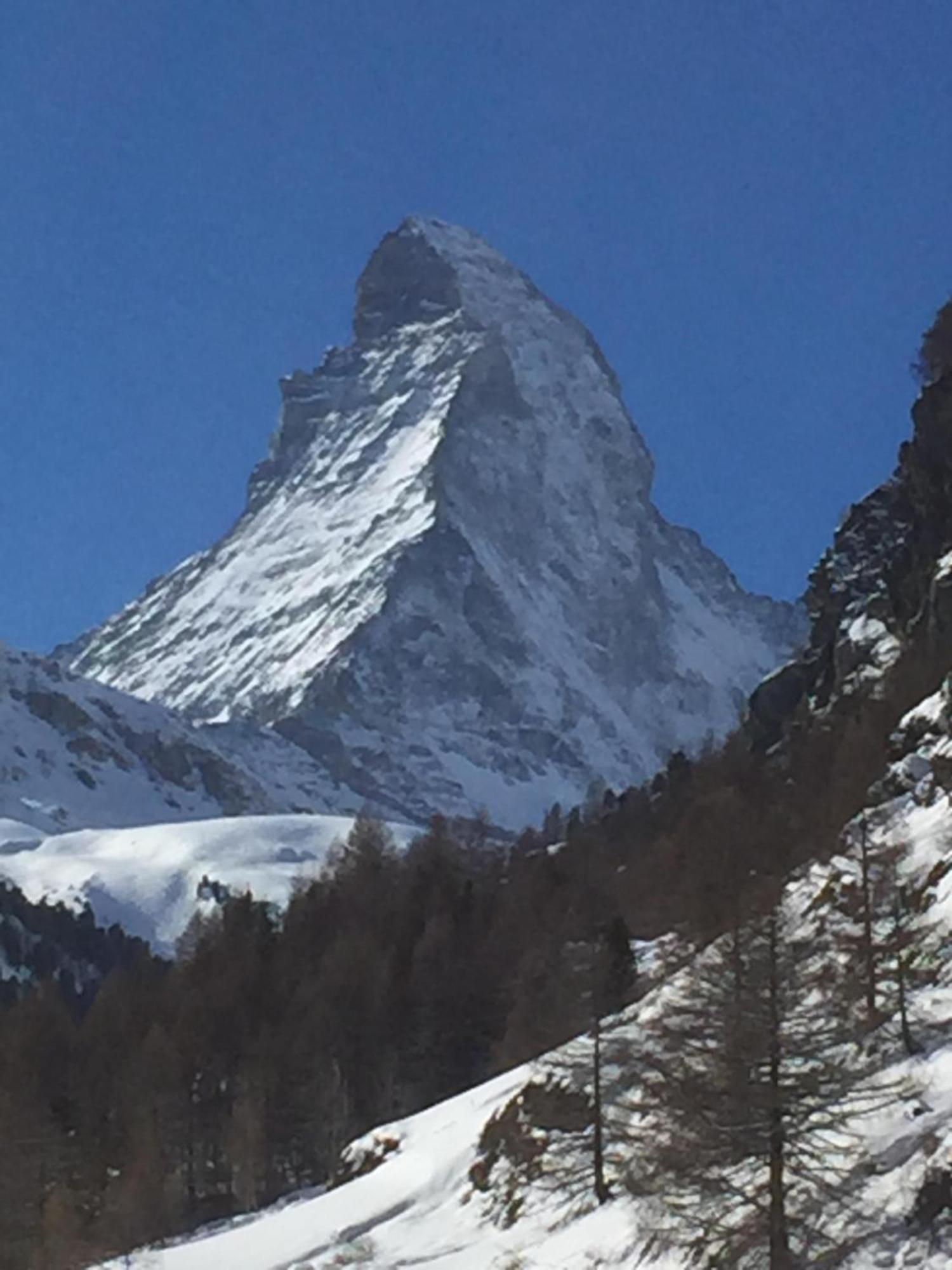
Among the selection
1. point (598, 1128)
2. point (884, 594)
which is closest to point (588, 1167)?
point (598, 1128)

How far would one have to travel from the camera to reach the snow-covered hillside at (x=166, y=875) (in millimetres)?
172500

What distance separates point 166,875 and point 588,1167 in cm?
15438

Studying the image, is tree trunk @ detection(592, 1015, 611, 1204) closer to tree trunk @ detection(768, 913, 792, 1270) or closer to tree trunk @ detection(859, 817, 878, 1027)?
tree trunk @ detection(859, 817, 878, 1027)

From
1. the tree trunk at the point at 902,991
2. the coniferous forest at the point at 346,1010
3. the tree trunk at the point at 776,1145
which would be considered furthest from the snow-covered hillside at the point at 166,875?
the tree trunk at the point at 776,1145

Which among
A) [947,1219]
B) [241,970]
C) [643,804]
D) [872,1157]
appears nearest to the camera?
[947,1219]

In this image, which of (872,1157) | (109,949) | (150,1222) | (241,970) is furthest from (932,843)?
(109,949)

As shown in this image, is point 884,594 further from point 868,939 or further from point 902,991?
point 902,991

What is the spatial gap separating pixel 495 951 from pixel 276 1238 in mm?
28062

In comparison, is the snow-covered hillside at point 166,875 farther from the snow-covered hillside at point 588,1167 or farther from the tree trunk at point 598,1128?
the tree trunk at point 598,1128

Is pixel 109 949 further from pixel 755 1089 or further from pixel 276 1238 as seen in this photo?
pixel 755 1089

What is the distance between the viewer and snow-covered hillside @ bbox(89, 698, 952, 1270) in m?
26.1

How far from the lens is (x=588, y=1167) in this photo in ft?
125

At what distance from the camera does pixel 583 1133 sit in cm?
3934

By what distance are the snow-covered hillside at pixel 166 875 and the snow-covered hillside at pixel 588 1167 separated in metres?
113
